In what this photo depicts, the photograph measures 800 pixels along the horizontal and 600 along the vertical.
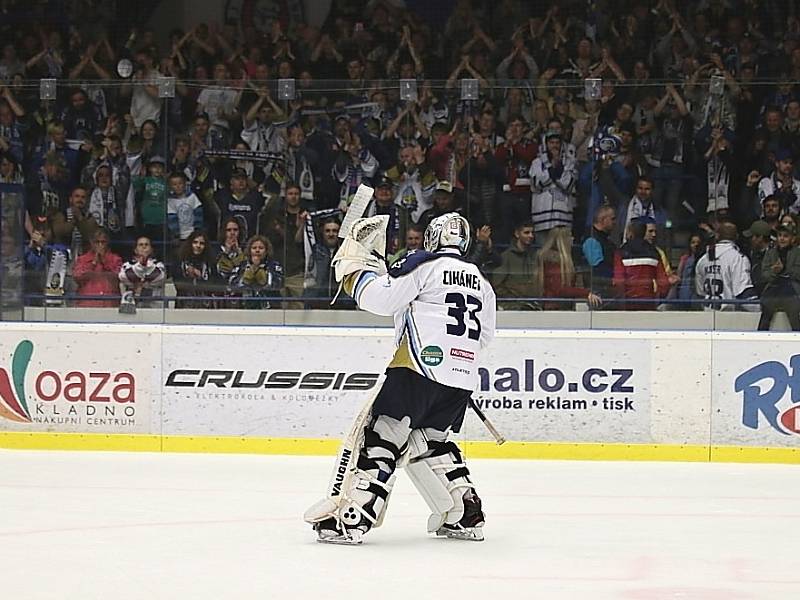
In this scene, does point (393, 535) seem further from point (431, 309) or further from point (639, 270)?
point (639, 270)

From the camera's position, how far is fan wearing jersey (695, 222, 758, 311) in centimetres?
892

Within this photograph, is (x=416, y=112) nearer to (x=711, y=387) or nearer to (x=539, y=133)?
(x=539, y=133)

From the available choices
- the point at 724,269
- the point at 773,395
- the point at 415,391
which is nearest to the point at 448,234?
the point at 415,391

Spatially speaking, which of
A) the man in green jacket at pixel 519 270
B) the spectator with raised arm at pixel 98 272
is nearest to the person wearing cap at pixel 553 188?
the man in green jacket at pixel 519 270

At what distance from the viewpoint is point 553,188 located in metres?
9.06

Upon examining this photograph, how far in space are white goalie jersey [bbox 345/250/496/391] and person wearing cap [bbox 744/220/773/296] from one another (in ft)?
11.4

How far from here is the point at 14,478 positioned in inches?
302

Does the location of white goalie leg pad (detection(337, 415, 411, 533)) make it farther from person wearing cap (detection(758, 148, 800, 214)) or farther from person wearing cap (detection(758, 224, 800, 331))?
person wearing cap (detection(758, 148, 800, 214))

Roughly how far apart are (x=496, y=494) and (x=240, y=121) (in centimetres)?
328

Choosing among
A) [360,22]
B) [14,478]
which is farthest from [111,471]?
[360,22]

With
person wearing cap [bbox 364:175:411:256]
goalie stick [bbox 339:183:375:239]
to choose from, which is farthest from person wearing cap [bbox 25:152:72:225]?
goalie stick [bbox 339:183:375:239]

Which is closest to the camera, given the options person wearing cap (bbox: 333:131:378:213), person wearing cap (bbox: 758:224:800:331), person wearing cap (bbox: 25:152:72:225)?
person wearing cap (bbox: 758:224:800:331)

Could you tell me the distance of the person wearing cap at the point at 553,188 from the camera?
29.6 ft

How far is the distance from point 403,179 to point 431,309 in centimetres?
332
